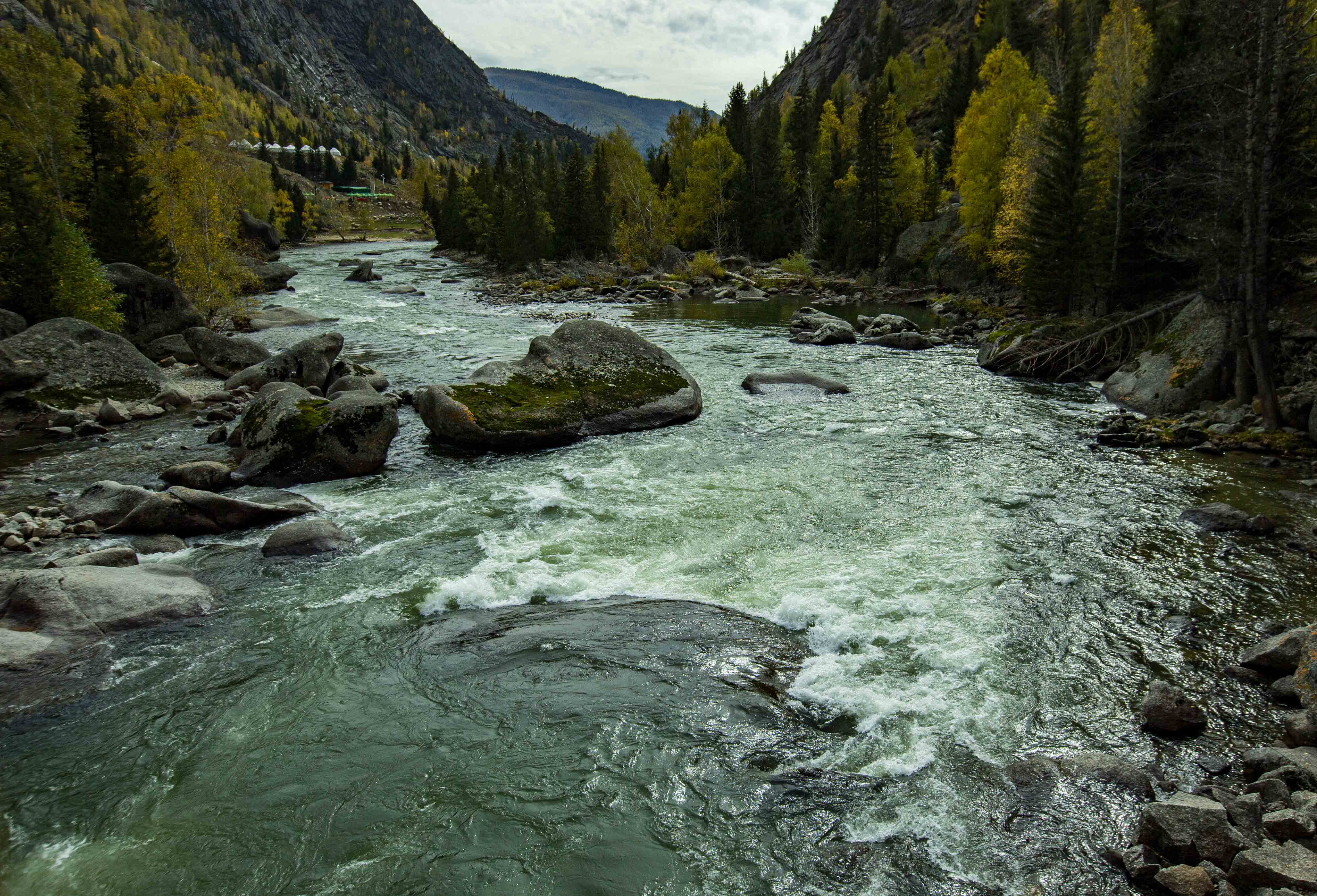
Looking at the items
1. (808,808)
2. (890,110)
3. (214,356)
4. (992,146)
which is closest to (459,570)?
(808,808)

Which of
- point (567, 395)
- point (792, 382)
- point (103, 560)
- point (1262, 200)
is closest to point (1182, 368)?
point (1262, 200)

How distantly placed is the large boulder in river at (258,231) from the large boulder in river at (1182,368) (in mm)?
73228

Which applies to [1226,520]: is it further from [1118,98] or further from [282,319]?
[282,319]

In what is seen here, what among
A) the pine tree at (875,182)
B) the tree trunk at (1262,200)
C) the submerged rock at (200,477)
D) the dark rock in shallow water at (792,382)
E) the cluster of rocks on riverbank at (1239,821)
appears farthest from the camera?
the pine tree at (875,182)

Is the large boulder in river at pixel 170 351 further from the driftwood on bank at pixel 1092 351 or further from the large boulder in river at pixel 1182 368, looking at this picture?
the large boulder in river at pixel 1182 368

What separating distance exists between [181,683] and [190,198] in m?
36.1

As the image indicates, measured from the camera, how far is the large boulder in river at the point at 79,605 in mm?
8039

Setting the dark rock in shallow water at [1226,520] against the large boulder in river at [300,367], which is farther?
the large boulder in river at [300,367]

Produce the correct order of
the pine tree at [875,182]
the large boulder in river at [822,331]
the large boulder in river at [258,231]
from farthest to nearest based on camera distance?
the large boulder in river at [258,231]
the pine tree at [875,182]
the large boulder in river at [822,331]

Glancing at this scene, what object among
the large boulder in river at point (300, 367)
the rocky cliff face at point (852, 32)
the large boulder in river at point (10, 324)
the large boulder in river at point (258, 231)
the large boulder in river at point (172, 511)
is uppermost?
the rocky cliff face at point (852, 32)

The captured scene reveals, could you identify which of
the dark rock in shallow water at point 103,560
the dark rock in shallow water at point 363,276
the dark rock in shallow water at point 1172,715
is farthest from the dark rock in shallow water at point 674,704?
the dark rock in shallow water at point 363,276

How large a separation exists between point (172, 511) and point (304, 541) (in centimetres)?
300

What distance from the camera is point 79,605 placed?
8844 millimetres

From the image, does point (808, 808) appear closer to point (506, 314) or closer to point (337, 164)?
point (506, 314)
